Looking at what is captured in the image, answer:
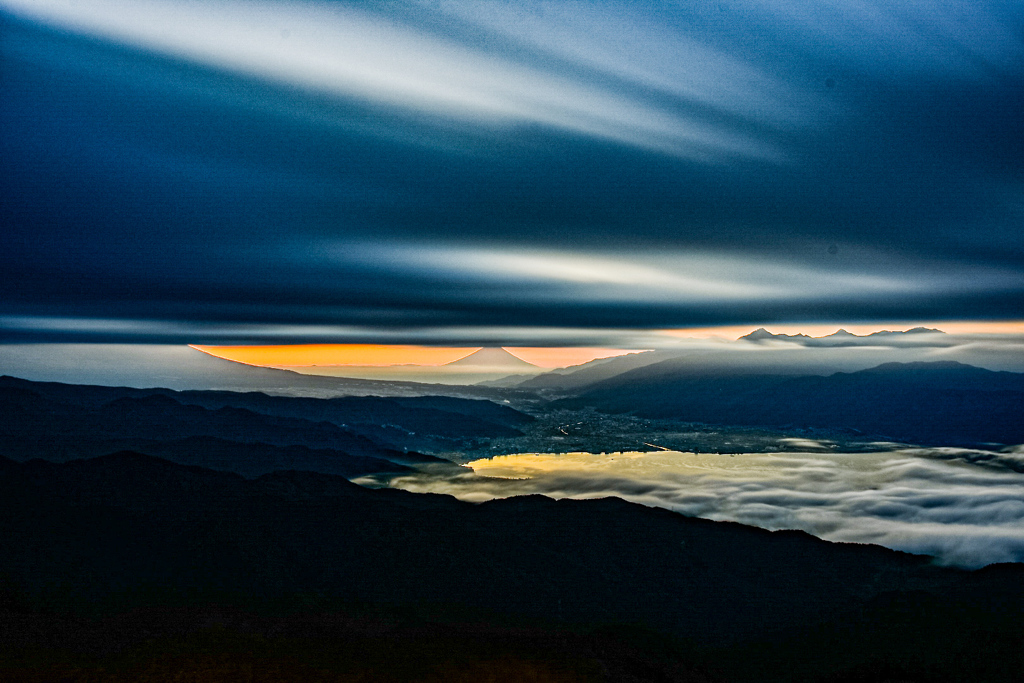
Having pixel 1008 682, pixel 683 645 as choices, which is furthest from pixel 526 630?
pixel 1008 682

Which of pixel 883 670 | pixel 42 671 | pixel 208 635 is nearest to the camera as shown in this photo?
pixel 42 671

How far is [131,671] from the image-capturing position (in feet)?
471

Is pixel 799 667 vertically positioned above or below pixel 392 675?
below

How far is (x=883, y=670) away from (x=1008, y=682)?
3677cm

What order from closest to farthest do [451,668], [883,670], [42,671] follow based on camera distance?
[42,671]
[451,668]
[883,670]

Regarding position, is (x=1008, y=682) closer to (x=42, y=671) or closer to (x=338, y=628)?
(x=338, y=628)

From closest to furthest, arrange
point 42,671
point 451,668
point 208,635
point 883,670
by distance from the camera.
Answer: point 42,671 < point 451,668 < point 208,635 < point 883,670

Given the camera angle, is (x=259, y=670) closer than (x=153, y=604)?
Yes

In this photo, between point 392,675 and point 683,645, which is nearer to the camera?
point 392,675

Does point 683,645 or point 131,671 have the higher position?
point 131,671

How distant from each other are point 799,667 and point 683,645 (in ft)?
97.5

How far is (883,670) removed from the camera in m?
189

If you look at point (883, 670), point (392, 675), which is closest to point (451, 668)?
point (392, 675)

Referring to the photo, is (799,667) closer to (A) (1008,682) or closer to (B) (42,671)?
(A) (1008,682)
